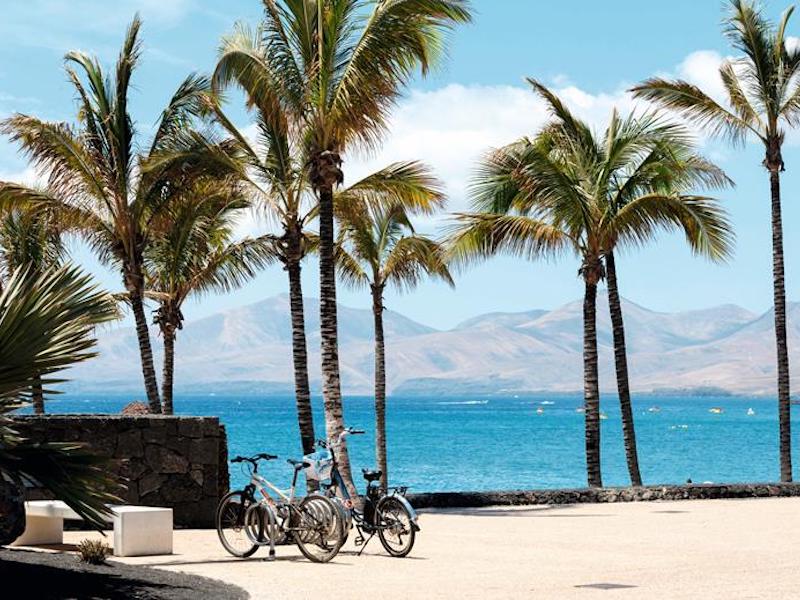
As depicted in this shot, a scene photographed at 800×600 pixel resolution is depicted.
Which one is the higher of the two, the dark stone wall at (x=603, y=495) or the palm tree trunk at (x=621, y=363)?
the palm tree trunk at (x=621, y=363)

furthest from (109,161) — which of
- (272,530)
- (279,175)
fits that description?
(272,530)

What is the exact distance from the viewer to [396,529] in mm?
14562

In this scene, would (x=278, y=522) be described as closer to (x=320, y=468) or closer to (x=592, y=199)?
(x=320, y=468)

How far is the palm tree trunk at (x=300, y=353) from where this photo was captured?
84.8 ft

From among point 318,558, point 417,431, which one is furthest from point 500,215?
point 417,431

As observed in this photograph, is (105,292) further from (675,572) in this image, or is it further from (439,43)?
(439,43)

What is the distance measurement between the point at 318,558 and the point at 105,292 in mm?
A: 4477

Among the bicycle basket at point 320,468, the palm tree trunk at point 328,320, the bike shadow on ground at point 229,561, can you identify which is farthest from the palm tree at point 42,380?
the palm tree trunk at point 328,320

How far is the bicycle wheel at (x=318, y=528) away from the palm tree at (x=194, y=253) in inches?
431

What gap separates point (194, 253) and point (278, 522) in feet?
55.2

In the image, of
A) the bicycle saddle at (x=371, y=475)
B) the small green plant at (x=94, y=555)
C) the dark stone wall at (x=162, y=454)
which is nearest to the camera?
the small green plant at (x=94, y=555)

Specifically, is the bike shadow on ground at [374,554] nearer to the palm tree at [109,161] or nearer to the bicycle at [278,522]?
the bicycle at [278,522]

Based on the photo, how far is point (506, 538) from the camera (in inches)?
671

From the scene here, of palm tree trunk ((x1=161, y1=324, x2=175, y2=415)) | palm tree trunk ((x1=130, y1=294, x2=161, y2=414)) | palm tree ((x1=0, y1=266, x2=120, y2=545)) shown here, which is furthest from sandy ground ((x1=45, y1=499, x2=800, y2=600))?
palm tree trunk ((x1=161, y1=324, x2=175, y2=415))
